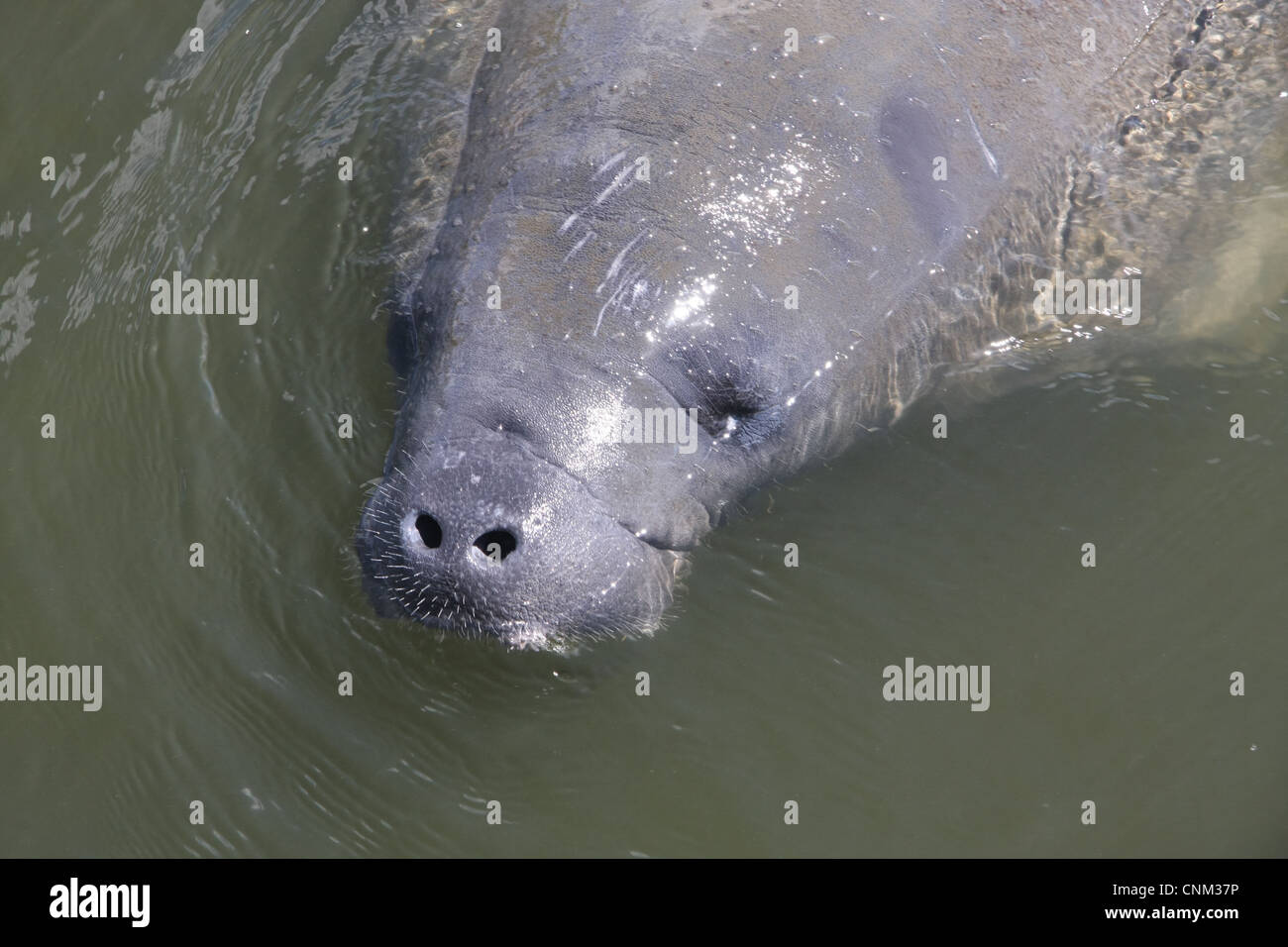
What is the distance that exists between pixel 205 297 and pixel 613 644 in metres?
2.61

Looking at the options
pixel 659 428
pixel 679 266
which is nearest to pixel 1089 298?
pixel 679 266

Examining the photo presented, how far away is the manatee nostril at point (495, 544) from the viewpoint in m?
3.75

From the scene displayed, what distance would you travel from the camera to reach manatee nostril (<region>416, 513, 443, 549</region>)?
3.81 m

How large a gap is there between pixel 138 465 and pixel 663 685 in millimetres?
2477

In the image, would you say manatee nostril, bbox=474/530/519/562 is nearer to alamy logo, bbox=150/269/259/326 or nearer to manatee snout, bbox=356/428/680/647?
manatee snout, bbox=356/428/680/647

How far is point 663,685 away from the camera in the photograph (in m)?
4.78

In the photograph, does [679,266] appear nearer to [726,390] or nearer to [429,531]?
[726,390]

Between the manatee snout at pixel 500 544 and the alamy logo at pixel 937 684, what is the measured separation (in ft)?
4.21

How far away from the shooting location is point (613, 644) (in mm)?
4738
